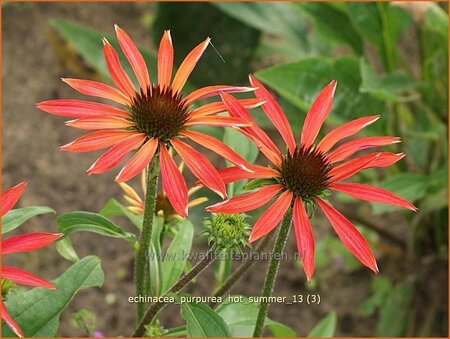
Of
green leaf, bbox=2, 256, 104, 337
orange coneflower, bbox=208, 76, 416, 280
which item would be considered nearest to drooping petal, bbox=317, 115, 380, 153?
orange coneflower, bbox=208, 76, 416, 280

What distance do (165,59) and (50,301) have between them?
13.0 inches

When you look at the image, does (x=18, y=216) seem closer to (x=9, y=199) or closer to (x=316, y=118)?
(x=9, y=199)

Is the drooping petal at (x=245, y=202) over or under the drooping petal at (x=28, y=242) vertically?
over

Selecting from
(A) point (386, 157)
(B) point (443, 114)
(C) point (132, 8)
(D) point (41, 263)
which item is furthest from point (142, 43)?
(A) point (386, 157)

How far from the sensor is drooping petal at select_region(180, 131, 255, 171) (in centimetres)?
72

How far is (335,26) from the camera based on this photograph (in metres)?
1.80

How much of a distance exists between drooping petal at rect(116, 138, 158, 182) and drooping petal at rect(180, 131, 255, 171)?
4 centimetres

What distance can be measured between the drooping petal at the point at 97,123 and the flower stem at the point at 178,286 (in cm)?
16

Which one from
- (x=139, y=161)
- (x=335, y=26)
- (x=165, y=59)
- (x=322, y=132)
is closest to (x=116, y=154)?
(x=139, y=161)

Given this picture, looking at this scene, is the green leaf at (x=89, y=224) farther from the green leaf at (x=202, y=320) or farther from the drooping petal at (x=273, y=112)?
the drooping petal at (x=273, y=112)

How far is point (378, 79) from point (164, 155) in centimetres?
94

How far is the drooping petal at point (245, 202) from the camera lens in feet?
2.33

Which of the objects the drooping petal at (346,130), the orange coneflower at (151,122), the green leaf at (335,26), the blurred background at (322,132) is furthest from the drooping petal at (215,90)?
the green leaf at (335,26)

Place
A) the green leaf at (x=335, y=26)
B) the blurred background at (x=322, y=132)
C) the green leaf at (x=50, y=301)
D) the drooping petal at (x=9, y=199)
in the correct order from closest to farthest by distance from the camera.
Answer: the drooping petal at (x=9, y=199)
the green leaf at (x=50, y=301)
the blurred background at (x=322, y=132)
the green leaf at (x=335, y=26)
